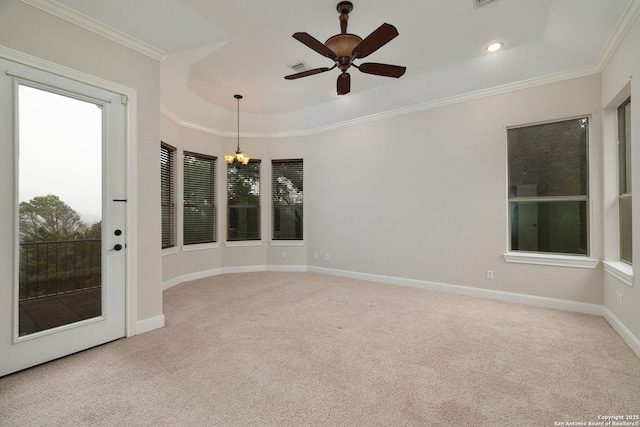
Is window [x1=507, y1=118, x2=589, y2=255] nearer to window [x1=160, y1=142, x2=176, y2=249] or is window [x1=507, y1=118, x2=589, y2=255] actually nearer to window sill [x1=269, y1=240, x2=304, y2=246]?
window sill [x1=269, y1=240, x2=304, y2=246]

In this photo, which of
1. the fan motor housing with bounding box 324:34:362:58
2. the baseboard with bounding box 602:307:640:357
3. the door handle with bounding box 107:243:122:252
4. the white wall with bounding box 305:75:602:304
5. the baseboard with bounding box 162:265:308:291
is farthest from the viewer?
the baseboard with bounding box 162:265:308:291

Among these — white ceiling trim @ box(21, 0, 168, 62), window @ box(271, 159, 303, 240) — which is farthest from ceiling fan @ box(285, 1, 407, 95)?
window @ box(271, 159, 303, 240)

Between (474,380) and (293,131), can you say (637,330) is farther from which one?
(293,131)

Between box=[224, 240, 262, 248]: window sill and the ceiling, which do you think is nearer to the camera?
the ceiling

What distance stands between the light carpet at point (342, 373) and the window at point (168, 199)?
184 cm

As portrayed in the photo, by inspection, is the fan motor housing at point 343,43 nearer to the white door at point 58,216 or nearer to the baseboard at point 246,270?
the white door at point 58,216

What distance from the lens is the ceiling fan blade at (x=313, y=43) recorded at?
246cm

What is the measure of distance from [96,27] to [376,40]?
247 centimetres

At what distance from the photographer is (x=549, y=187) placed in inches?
153

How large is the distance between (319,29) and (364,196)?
116 inches

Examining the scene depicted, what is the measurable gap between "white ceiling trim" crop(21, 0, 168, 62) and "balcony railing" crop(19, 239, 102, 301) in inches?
73.9

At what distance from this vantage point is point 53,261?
8.20 ft

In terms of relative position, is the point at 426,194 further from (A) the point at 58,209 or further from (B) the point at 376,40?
(A) the point at 58,209

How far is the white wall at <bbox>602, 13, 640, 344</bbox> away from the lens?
259 centimetres
